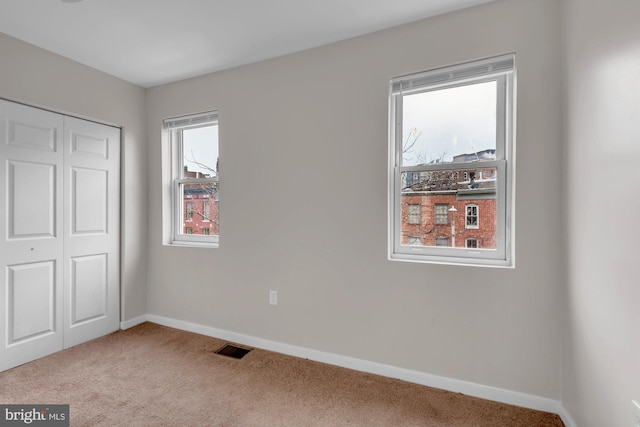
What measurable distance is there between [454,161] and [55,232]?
324 centimetres

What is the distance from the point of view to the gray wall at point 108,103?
2.35 meters

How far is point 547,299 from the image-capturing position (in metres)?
1.83

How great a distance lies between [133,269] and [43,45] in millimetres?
2081

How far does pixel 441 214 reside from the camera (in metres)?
2.18

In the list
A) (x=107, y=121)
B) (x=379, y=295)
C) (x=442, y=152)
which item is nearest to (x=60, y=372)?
(x=107, y=121)

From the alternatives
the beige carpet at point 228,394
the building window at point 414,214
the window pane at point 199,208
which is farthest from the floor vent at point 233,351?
the building window at point 414,214

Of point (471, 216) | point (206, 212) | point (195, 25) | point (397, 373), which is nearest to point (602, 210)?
Answer: point (471, 216)

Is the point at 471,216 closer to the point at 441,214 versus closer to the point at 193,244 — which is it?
the point at 441,214

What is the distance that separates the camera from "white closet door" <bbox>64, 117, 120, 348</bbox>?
2699mm

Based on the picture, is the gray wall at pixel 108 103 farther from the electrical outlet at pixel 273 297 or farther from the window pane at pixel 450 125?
the window pane at pixel 450 125

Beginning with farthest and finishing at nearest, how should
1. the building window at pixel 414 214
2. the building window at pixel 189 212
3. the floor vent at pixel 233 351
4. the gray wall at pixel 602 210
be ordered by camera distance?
1. the building window at pixel 189 212
2. the floor vent at pixel 233 351
3. the building window at pixel 414 214
4. the gray wall at pixel 602 210

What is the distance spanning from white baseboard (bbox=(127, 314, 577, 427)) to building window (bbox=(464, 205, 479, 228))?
3.38 feet

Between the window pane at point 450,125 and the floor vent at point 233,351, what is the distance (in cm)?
205

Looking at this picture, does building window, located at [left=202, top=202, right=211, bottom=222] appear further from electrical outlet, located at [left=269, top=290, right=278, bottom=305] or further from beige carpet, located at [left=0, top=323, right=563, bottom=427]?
beige carpet, located at [left=0, top=323, right=563, bottom=427]
